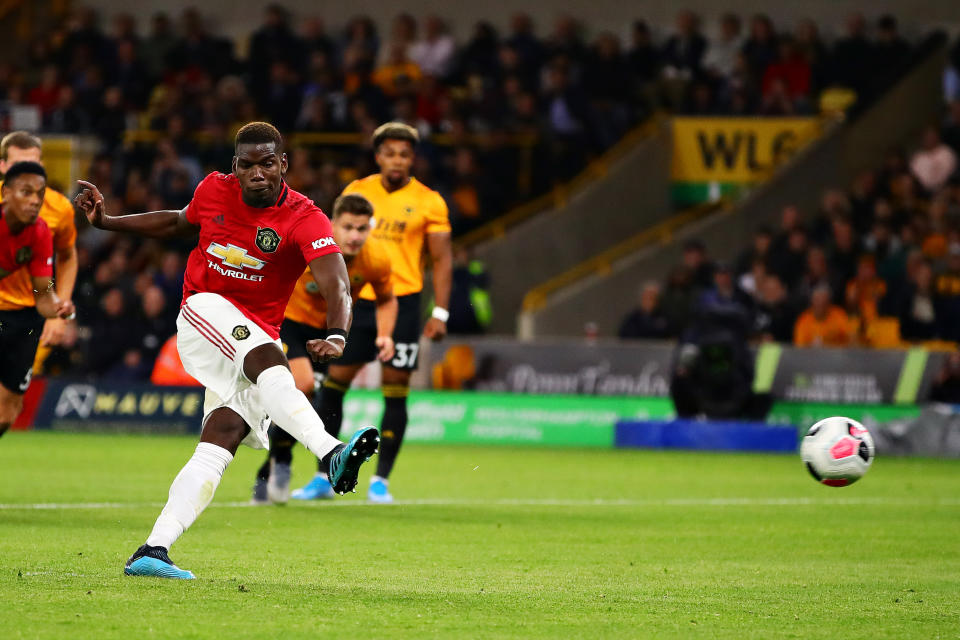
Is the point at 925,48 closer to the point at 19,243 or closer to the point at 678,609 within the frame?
the point at 19,243

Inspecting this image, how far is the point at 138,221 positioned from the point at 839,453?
3.99 meters

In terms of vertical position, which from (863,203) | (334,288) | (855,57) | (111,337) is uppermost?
(855,57)

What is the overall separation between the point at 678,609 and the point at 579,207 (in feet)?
61.0

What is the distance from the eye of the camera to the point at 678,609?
22.1 feet

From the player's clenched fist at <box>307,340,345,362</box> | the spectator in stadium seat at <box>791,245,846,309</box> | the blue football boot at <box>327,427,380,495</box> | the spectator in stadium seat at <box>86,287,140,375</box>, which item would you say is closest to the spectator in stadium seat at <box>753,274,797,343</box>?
the spectator in stadium seat at <box>791,245,846,309</box>

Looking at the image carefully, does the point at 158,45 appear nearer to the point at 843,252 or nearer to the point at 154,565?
the point at 843,252

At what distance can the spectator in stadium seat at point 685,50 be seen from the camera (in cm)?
2558

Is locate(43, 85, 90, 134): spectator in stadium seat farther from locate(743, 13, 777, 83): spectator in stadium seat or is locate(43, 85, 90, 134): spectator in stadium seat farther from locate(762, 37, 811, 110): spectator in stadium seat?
locate(762, 37, 811, 110): spectator in stadium seat

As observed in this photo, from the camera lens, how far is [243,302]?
743 cm

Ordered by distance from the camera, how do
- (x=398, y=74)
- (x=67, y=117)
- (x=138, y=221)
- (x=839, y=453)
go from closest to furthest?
1. (x=138, y=221)
2. (x=839, y=453)
3. (x=398, y=74)
4. (x=67, y=117)

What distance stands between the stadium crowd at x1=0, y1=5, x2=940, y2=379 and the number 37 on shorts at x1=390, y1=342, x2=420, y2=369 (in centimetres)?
1157

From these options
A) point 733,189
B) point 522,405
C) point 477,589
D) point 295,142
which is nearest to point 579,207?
point 733,189

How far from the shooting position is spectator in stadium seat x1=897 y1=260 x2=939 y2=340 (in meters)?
20.2

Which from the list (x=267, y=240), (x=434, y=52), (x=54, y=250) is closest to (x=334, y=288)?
(x=267, y=240)
